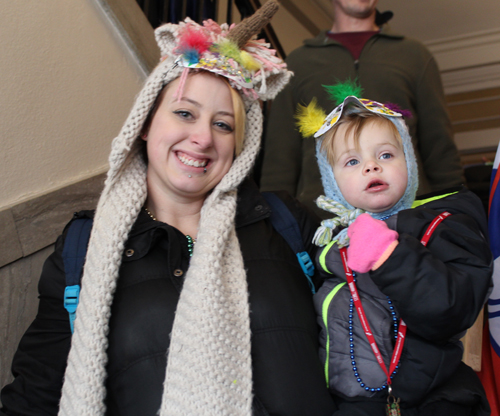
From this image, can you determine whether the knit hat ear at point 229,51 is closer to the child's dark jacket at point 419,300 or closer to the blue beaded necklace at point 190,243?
the blue beaded necklace at point 190,243

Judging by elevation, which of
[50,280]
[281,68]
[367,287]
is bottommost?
[367,287]

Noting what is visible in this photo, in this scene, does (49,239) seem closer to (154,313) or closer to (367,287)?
(154,313)

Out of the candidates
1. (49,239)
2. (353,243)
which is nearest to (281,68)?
(353,243)

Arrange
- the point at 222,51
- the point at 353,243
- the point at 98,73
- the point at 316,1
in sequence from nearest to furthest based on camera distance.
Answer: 1. the point at 353,243
2. the point at 222,51
3. the point at 98,73
4. the point at 316,1

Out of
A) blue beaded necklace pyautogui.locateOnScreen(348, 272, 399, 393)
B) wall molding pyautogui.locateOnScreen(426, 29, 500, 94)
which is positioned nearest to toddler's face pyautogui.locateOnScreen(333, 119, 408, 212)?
blue beaded necklace pyautogui.locateOnScreen(348, 272, 399, 393)

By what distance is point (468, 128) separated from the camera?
236 inches

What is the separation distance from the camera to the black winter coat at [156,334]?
121cm

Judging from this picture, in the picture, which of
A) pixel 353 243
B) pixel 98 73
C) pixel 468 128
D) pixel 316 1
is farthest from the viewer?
pixel 468 128

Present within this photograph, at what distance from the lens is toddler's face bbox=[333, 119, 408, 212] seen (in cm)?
132

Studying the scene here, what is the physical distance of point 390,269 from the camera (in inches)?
42.9

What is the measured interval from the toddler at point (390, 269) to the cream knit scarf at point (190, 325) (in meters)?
0.26

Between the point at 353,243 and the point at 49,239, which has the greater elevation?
the point at 49,239

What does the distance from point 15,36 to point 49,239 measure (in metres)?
0.73

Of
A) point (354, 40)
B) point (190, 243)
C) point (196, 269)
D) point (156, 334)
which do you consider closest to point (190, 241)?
point (190, 243)
